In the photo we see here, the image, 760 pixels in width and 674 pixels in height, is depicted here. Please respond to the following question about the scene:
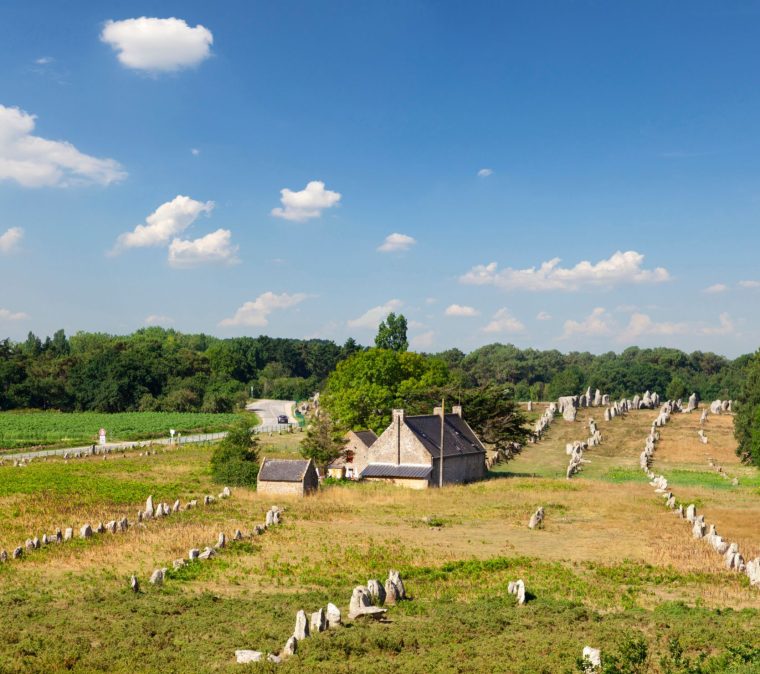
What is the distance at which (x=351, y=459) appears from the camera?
62500 mm

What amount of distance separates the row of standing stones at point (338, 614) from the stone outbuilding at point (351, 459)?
35945 millimetres

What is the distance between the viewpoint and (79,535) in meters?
35.1

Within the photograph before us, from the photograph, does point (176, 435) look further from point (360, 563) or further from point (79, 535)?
point (360, 563)

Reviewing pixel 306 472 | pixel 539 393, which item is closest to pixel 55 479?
pixel 306 472

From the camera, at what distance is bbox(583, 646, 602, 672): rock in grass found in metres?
16.3

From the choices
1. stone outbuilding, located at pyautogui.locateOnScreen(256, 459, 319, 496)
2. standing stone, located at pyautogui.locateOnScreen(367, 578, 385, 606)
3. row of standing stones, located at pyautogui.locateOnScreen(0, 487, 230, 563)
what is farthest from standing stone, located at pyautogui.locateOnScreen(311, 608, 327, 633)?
stone outbuilding, located at pyautogui.locateOnScreen(256, 459, 319, 496)

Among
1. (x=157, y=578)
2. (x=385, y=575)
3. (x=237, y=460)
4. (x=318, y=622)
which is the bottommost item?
(x=385, y=575)

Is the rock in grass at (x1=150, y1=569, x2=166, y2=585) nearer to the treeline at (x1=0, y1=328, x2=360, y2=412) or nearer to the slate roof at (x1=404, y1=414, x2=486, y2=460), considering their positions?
the slate roof at (x1=404, y1=414, x2=486, y2=460)

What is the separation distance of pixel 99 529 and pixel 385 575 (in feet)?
49.7

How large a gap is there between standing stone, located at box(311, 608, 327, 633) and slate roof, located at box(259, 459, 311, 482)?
29956 millimetres

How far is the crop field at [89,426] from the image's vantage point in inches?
3551

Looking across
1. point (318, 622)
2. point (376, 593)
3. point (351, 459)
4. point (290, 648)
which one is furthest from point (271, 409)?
point (290, 648)

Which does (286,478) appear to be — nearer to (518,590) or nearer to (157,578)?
(157,578)

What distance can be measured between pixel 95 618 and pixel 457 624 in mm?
10064
